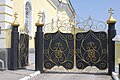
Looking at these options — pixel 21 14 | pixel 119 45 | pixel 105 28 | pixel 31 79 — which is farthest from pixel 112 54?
pixel 21 14

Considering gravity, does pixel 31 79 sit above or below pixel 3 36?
below

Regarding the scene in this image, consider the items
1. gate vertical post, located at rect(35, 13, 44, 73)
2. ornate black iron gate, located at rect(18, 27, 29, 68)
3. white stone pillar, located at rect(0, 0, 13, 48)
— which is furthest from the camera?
ornate black iron gate, located at rect(18, 27, 29, 68)

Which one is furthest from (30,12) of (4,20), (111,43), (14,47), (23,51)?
(111,43)

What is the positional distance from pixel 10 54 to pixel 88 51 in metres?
3.36

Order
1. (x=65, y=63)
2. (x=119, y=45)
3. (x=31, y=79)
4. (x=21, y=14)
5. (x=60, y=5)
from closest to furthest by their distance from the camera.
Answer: (x=31, y=79) < (x=119, y=45) < (x=65, y=63) < (x=21, y=14) < (x=60, y=5)

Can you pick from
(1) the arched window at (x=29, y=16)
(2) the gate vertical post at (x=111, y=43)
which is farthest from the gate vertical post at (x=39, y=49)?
(1) the arched window at (x=29, y=16)

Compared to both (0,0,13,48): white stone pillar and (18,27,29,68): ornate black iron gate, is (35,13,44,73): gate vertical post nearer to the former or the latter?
(18,27,29,68): ornate black iron gate

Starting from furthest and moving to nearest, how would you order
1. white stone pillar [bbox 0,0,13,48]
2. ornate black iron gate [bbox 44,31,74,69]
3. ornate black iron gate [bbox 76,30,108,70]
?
white stone pillar [bbox 0,0,13,48], ornate black iron gate [bbox 44,31,74,69], ornate black iron gate [bbox 76,30,108,70]

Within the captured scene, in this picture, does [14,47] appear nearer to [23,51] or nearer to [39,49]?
[23,51]

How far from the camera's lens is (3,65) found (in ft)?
36.2

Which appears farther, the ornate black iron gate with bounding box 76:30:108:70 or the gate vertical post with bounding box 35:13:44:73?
the gate vertical post with bounding box 35:13:44:73

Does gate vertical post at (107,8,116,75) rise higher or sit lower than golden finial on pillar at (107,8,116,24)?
lower

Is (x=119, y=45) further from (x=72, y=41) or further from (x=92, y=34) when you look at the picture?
(x=72, y=41)

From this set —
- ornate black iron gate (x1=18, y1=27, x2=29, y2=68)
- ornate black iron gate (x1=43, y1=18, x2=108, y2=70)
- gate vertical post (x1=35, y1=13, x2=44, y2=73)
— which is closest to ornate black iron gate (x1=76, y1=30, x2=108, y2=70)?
ornate black iron gate (x1=43, y1=18, x2=108, y2=70)
